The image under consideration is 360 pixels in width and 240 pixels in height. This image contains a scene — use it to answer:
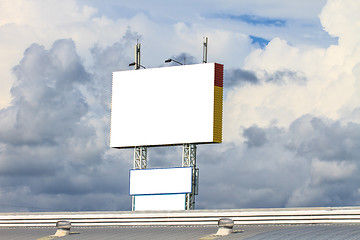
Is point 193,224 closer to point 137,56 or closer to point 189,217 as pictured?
point 189,217

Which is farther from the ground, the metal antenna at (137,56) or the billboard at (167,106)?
the metal antenna at (137,56)

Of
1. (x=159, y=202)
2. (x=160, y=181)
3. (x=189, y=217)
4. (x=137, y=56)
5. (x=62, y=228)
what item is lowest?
(x=159, y=202)

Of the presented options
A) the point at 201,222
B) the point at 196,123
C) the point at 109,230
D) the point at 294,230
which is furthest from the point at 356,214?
the point at 196,123

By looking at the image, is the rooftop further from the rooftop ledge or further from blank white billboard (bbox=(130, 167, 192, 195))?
blank white billboard (bbox=(130, 167, 192, 195))

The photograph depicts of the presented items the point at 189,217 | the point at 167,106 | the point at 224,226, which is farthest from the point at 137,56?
the point at 224,226

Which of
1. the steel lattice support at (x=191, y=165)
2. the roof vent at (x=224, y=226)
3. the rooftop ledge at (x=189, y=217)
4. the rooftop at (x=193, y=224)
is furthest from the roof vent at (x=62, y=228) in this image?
the steel lattice support at (x=191, y=165)

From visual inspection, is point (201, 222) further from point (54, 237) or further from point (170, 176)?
point (170, 176)

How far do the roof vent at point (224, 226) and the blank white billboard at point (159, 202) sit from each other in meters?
29.7

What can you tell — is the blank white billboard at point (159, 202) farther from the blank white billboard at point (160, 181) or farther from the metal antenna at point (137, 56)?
the metal antenna at point (137, 56)

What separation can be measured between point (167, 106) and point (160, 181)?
23.3 feet

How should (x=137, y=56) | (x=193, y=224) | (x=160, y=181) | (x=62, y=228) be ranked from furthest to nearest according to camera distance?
(x=137, y=56), (x=160, y=181), (x=193, y=224), (x=62, y=228)

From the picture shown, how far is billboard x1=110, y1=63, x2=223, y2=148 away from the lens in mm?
68938

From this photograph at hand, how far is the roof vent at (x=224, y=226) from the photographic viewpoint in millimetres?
37250

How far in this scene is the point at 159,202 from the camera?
68.9 meters
